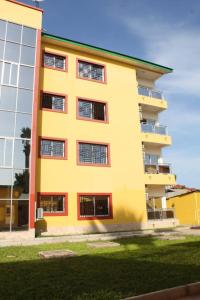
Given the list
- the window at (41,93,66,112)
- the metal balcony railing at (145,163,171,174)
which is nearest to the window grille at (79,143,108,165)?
the window at (41,93,66,112)

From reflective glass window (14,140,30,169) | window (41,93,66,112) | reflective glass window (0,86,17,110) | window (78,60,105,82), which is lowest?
reflective glass window (14,140,30,169)

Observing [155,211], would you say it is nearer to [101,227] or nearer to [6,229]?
[101,227]

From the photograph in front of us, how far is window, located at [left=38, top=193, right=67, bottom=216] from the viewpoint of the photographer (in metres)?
23.6

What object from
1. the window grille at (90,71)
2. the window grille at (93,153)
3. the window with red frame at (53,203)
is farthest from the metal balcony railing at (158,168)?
the window with red frame at (53,203)

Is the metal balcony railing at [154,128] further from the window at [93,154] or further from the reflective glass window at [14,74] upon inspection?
the reflective glass window at [14,74]

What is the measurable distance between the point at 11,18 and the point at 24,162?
36.2ft

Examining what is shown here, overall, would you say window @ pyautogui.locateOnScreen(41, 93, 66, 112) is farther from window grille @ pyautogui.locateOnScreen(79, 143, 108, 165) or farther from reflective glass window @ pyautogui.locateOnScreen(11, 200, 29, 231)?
reflective glass window @ pyautogui.locateOnScreen(11, 200, 29, 231)

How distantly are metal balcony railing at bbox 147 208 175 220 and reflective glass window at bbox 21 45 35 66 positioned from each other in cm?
1649

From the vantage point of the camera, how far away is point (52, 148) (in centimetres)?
2505

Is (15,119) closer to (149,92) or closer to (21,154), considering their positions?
(21,154)

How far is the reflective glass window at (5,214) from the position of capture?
20.6 m

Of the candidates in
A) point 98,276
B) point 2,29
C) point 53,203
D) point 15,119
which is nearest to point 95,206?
point 53,203

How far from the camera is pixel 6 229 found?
808 inches

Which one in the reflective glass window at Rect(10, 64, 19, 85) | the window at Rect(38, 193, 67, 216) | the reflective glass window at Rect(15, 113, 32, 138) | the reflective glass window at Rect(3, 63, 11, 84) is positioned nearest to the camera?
the reflective glass window at Rect(15, 113, 32, 138)
